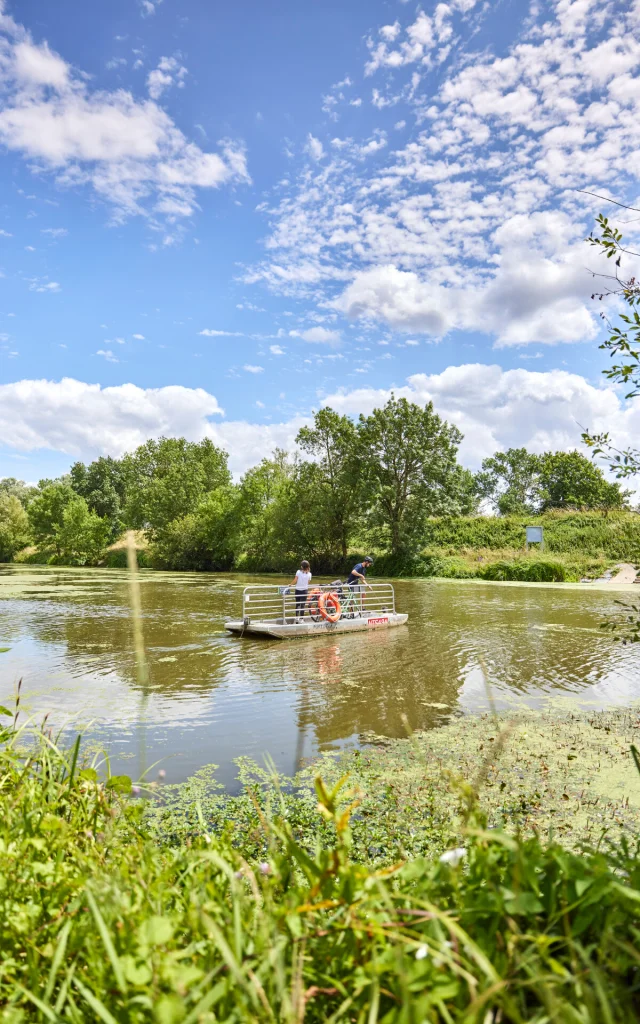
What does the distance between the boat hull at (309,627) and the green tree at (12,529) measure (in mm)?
65209

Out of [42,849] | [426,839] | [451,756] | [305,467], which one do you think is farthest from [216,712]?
[305,467]

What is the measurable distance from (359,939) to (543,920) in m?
0.43

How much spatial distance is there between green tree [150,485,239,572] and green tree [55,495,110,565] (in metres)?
8.81

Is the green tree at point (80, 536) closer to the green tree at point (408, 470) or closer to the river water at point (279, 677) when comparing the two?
the green tree at point (408, 470)

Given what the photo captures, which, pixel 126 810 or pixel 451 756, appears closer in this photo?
pixel 126 810

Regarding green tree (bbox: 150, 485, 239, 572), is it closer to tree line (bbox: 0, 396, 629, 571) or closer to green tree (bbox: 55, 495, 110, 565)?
tree line (bbox: 0, 396, 629, 571)

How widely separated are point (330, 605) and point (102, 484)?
76662 mm

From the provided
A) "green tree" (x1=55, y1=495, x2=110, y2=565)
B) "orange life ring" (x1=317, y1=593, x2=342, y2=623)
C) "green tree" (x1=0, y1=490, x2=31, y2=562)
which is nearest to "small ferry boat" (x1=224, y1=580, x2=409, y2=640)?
"orange life ring" (x1=317, y1=593, x2=342, y2=623)

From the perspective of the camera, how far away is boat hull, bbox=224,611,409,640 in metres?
13.5

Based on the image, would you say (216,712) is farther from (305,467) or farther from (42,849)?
(305,467)

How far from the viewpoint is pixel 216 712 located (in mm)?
7801

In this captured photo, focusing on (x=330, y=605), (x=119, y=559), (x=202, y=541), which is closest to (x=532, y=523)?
(x=202, y=541)

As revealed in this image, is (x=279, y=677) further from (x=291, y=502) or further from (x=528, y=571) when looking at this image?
(x=291, y=502)

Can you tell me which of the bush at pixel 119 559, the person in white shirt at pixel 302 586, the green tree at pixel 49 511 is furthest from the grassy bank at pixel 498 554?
the green tree at pixel 49 511
